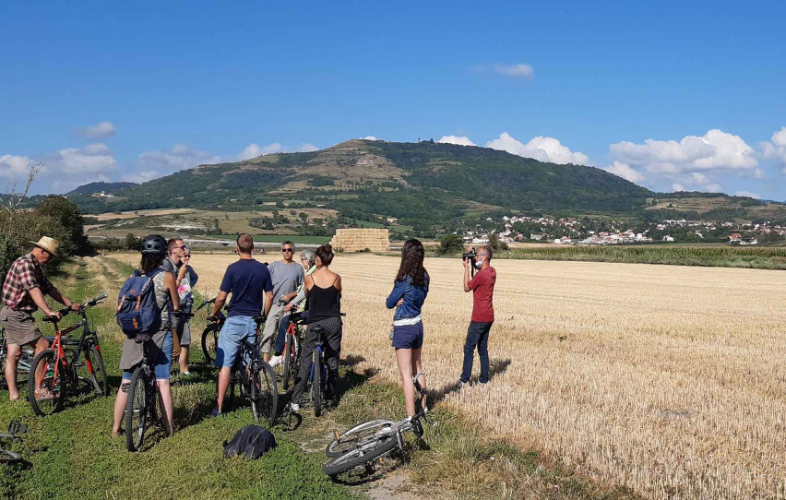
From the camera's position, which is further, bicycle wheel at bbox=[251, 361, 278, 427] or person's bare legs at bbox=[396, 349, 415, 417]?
bicycle wheel at bbox=[251, 361, 278, 427]

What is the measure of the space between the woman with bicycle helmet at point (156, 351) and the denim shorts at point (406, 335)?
2565 millimetres

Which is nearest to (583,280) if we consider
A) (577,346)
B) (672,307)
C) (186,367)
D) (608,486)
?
(672,307)

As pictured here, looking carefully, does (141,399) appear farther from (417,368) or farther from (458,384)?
(458,384)

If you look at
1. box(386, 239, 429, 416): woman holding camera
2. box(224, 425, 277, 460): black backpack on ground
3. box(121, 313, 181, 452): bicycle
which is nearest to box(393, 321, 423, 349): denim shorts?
box(386, 239, 429, 416): woman holding camera

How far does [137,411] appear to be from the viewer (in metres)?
7.02

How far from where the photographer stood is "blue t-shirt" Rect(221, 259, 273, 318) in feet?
25.7

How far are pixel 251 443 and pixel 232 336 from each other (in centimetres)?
163

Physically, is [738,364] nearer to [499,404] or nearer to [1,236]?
[499,404]

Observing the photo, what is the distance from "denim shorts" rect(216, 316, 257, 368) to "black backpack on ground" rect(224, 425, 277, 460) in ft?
4.18

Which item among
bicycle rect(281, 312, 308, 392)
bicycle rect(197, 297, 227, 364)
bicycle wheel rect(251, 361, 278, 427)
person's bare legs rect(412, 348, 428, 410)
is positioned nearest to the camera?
person's bare legs rect(412, 348, 428, 410)

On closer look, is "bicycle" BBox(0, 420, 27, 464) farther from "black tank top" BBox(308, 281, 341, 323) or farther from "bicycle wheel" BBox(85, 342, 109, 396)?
"black tank top" BBox(308, 281, 341, 323)

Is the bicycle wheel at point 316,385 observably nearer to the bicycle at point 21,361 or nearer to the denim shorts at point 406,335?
the denim shorts at point 406,335

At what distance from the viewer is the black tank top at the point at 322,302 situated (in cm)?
823

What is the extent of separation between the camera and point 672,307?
909 inches
